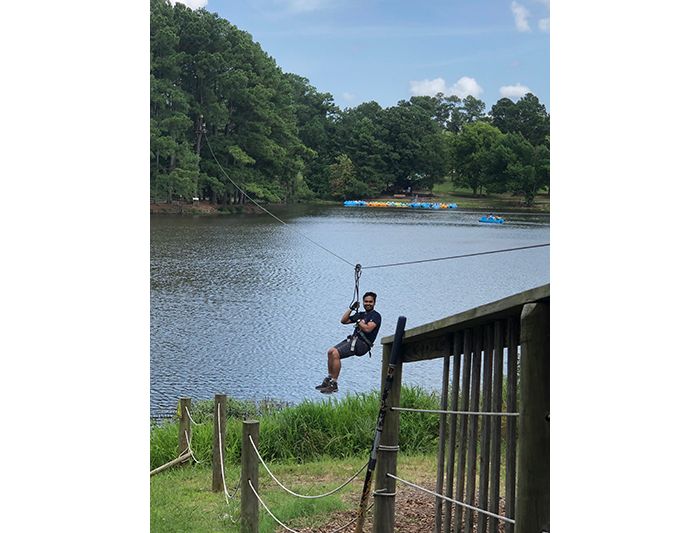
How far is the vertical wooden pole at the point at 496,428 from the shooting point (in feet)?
6.35

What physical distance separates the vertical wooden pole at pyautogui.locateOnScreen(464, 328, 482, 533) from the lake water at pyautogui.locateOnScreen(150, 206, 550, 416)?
4166 millimetres

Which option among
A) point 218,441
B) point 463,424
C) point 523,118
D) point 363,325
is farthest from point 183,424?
point 523,118

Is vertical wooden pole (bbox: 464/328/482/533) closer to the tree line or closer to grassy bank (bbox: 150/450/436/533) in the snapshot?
grassy bank (bbox: 150/450/436/533)

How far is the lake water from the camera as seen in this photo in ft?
23.2

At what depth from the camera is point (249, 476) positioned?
317cm

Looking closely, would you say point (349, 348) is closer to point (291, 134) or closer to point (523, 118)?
point (523, 118)

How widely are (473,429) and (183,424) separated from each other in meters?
2.88

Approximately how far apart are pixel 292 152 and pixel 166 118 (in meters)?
1.59

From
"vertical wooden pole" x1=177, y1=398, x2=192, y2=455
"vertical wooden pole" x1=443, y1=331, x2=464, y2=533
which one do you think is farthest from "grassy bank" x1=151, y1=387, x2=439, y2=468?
"vertical wooden pole" x1=443, y1=331, x2=464, y2=533

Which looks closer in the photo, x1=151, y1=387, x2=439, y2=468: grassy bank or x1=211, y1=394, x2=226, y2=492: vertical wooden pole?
x1=211, y1=394, x2=226, y2=492: vertical wooden pole

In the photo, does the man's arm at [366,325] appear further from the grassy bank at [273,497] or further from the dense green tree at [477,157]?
the dense green tree at [477,157]

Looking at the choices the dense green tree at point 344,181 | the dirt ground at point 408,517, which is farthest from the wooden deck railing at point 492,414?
the dense green tree at point 344,181
